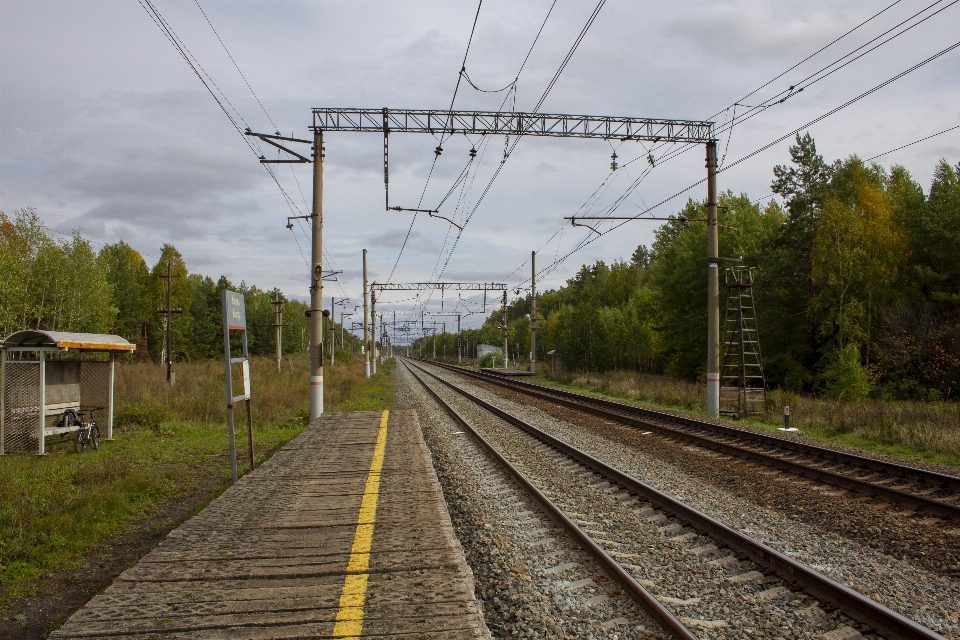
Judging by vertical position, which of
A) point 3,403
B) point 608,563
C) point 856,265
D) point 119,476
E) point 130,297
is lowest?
point 608,563

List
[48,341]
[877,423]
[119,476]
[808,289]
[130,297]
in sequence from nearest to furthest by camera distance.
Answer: [119,476] → [48,341] → [877,423] → [808,289] → [130,297]

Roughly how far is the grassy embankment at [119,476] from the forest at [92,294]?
17638 millimetres

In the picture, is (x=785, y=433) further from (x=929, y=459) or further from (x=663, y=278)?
(x=663, y=278)

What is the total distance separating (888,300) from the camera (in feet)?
101

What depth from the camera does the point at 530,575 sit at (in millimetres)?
5727

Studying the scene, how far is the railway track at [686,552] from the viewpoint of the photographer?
15.1 feet

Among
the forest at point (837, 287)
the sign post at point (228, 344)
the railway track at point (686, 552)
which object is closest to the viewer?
the railway track at point (686, 552)

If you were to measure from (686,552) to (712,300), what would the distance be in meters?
14.5

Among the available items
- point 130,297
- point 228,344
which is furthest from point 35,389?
point 130,297

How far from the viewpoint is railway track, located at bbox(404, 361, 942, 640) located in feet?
15.1

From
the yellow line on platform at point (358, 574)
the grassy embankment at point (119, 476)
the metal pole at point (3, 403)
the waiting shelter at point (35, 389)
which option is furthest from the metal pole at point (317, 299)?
the yellow line on platform at point (358, 574)

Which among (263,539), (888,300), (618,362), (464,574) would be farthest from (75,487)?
(618,362)

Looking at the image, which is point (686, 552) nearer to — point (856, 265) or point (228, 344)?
point (228, 344)

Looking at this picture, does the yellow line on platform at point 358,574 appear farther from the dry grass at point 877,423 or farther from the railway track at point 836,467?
the dry grass at point 877,423
